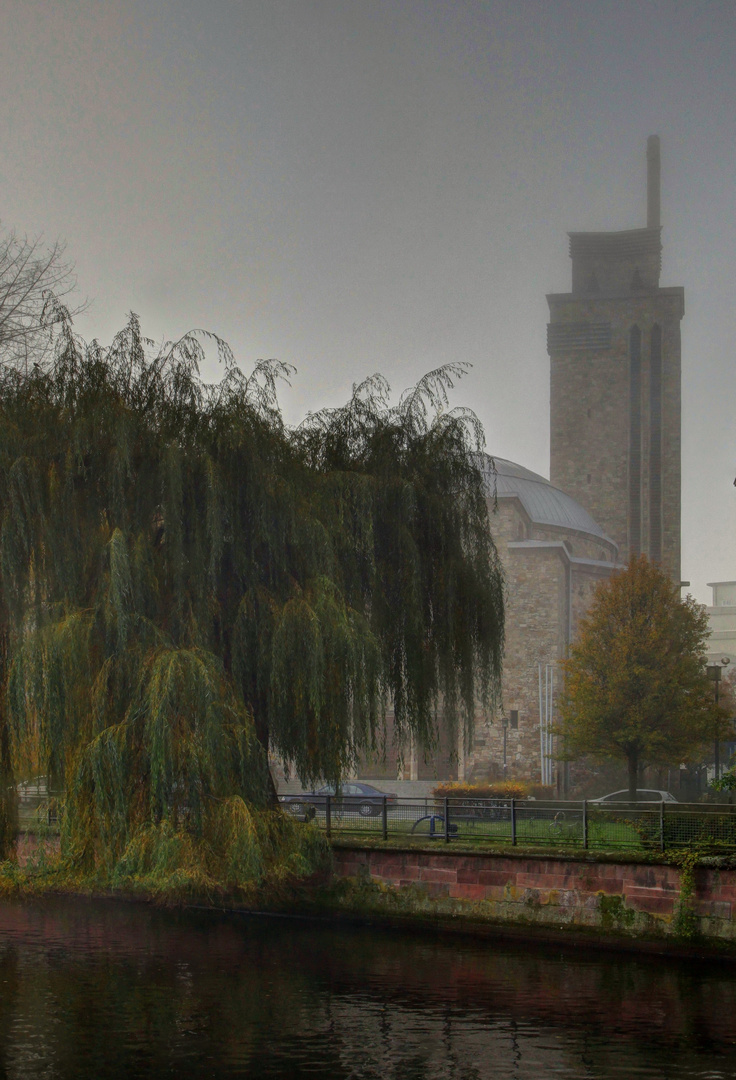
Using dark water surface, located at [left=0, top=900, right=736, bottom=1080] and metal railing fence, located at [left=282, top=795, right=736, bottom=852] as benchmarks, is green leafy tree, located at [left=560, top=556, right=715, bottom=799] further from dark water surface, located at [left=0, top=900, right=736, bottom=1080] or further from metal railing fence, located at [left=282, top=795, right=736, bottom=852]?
dark water surface, located at [left=0, top=900, right=736, bottom=1080]

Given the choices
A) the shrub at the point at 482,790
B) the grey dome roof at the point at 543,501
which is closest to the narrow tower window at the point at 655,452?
the grey dome roof at the point at 543,501

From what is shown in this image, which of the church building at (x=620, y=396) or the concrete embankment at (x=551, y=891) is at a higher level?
the church building at (x=620, y=396)

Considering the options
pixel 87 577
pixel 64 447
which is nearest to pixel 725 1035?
pixel 87 577

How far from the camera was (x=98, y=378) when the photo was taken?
58.3 feet

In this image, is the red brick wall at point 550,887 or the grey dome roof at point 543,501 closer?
the red brick wall at point 550,887

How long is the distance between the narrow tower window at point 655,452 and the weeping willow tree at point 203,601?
155 feet

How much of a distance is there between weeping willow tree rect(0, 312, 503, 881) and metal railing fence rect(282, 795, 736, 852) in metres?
1.69

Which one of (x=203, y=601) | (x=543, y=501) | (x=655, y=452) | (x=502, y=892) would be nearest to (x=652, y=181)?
(x=655, y=452)

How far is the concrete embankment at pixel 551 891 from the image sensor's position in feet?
55.8

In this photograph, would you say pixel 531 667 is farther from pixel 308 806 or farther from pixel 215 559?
pixel 215 559

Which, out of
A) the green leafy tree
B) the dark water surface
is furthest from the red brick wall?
the green leafy tree

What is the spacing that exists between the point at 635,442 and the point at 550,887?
49911mm

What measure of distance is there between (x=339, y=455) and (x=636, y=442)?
4837 cm

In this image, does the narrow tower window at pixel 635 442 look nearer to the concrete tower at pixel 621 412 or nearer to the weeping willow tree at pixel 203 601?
the concrete tower at pixel 621 412
